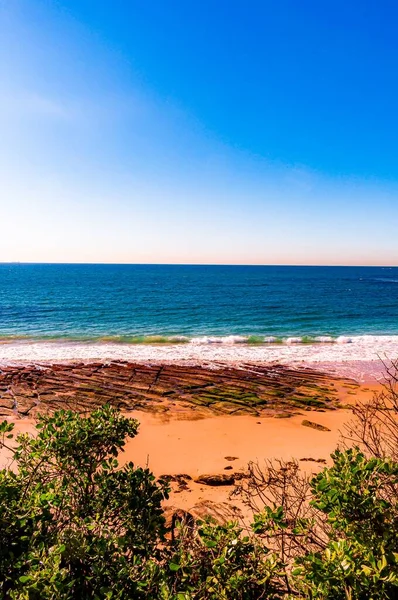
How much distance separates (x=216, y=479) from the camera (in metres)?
10.5

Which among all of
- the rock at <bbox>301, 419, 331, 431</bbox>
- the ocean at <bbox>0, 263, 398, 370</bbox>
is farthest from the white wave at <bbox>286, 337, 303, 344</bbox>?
the rock at <bbox>301, 419, 331, 431</bbox>

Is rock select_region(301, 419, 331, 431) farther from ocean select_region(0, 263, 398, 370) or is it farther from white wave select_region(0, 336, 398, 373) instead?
ocean select_region(0, 263, 398, 370)

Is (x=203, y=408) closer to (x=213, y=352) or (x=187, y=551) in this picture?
(x=213, y=352)

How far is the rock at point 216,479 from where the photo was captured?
10430mm

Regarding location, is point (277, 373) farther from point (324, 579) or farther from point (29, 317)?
point (29, 317)

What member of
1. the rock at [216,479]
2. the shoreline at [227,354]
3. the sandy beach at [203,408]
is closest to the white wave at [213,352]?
the shoreline at [227,354]

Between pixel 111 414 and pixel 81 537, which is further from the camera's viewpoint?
pixel 111 414

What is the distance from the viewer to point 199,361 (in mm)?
25250

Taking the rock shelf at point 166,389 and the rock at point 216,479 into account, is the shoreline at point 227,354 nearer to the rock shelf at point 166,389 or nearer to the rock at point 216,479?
the rock shelf at point 166,389

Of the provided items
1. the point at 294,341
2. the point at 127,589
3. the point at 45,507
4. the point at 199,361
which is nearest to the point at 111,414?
the point at 45,507

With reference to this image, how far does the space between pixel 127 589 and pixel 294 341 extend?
99.8 feet

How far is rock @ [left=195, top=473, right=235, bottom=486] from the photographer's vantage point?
1043cm

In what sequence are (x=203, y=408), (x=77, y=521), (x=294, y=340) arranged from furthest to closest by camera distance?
(x=294, y=340)
(x=203, y=408)
(x=77, y=521)

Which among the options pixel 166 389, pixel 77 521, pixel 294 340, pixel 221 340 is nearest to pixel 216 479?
pixel 77 521
